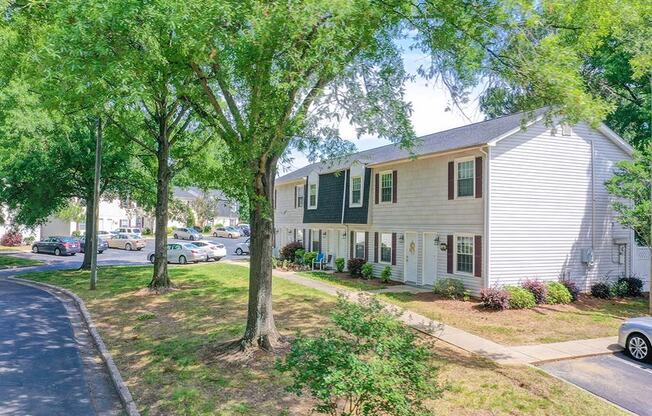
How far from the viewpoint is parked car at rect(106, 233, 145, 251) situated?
1668 inches

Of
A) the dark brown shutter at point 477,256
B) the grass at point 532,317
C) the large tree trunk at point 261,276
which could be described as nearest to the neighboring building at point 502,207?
the dark brown shutter at point 477,256

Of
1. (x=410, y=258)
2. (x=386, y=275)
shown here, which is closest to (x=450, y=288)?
(x=410, y=258)

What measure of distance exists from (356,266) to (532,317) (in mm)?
10133

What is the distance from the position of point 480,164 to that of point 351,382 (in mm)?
13610

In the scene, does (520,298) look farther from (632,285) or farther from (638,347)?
(632,285)

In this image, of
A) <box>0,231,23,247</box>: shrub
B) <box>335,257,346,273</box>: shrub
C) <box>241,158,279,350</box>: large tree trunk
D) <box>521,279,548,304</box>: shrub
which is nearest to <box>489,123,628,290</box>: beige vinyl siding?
<box>521,279,548,304</box>: shrub

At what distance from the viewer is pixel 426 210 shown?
63.4 feet

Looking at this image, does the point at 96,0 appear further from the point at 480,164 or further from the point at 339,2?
the point at 480,164

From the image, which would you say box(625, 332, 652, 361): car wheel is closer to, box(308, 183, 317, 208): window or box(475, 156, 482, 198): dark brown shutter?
box(475, 156, 482, 198): dark brown shutter

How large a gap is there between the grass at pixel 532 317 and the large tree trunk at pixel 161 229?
8.98 m

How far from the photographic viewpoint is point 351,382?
488 centimetres

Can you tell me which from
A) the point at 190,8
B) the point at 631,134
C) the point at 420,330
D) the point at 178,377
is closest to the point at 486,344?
the point at 420,330

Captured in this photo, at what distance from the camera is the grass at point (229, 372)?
7277mm

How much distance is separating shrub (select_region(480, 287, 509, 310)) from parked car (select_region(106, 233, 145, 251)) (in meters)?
35.8
